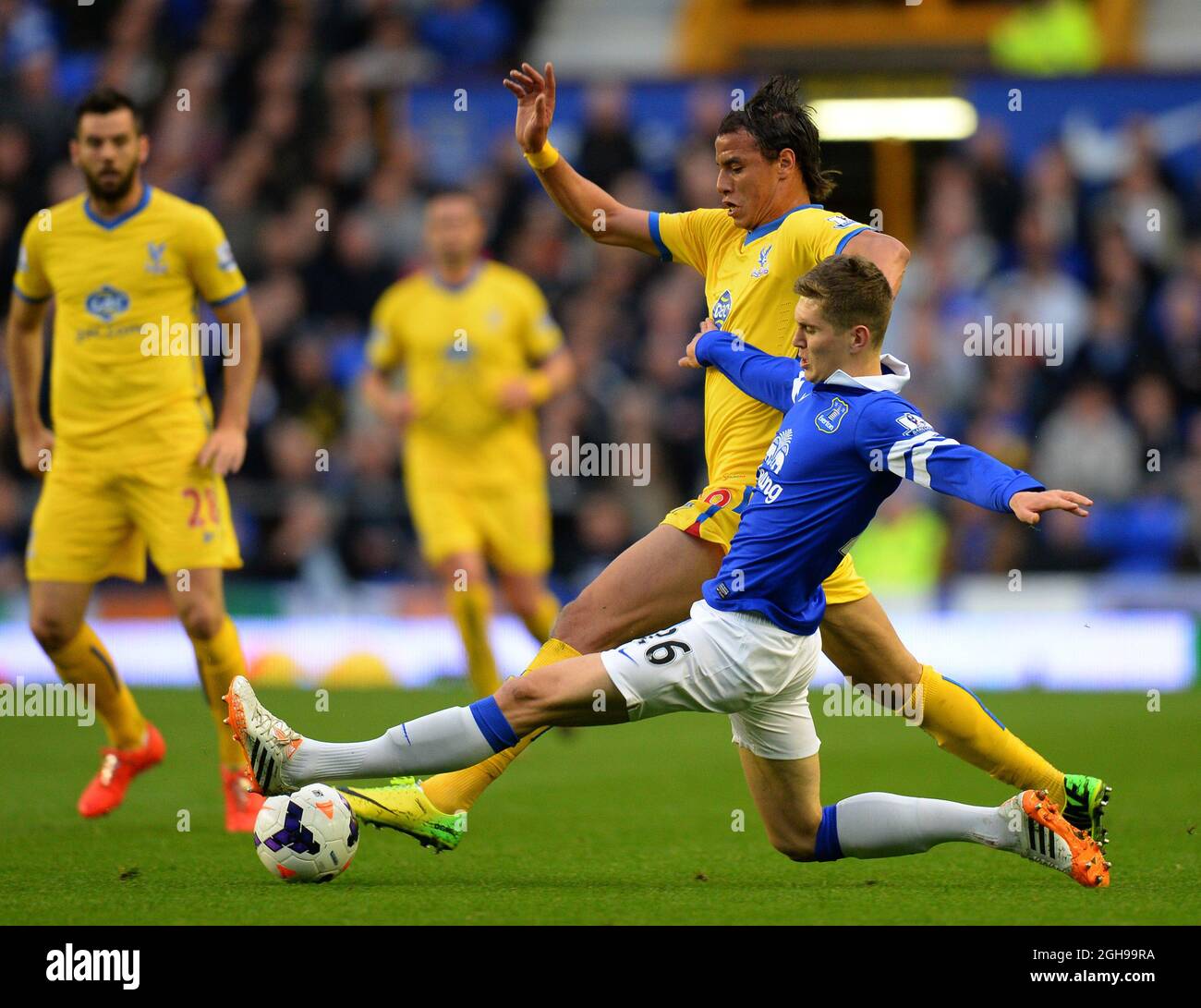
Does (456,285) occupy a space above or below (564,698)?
above

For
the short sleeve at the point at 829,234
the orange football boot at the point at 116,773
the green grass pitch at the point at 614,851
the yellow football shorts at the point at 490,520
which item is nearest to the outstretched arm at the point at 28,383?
the orange football boot at the point at 116,773

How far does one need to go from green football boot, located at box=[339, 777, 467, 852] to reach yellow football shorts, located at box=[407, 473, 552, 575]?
4.43 metres

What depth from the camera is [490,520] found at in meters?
10.4

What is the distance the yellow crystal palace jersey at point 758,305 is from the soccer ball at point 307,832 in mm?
1554

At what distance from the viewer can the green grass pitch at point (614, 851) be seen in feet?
18.1

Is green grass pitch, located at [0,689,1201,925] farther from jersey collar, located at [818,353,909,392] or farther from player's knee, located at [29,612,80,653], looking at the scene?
jersey collar, located at [818,353,909,392]

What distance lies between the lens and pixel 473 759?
5484mm

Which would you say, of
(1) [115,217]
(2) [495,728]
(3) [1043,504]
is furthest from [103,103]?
(3) [1043,504]

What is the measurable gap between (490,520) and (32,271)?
3340 millimetres

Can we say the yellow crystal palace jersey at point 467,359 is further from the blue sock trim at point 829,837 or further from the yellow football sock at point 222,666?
the blue sock trim at point 829,837

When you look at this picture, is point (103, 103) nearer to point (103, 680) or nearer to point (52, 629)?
point (52, 629)

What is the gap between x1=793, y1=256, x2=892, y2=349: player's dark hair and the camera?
5.30 metres
